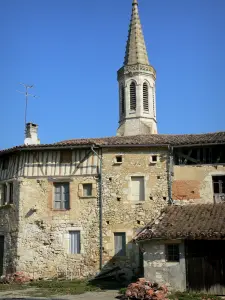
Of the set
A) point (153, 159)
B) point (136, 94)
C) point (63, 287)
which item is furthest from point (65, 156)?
point (136, 94)

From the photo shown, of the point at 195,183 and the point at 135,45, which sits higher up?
the point at 135,45

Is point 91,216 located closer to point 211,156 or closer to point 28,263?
point 28,263

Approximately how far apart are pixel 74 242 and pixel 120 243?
7.61 feet

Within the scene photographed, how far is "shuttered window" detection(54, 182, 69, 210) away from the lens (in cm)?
2129

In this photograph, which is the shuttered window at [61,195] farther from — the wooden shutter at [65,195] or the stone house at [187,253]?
the stone house at [187,253]

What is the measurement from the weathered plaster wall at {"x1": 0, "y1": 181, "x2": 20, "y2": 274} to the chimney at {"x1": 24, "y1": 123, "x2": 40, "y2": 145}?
3.23 metres

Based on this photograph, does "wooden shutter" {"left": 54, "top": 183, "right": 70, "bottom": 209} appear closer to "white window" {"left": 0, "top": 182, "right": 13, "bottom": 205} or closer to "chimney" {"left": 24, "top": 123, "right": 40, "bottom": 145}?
"white window" {"left": 0, "top": 182, "right": 13, "bottom": 205}

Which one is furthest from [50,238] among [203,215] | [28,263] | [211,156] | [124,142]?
[211,156]

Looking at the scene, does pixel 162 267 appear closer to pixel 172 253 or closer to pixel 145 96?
pixel 172 253

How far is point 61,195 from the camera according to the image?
21438 mm

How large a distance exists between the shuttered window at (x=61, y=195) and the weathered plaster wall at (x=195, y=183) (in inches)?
217

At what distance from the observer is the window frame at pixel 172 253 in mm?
16844

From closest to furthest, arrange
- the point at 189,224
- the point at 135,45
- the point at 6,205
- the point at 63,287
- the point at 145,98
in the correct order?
the point at 189,224 < the point at 63,287 < the point at 6,205 < the point at 145,98 < the point at 135,45

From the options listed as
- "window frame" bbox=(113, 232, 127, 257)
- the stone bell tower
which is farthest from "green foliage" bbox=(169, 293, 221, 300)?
the stone bell tower
